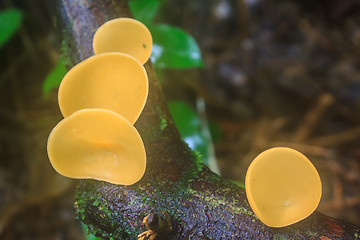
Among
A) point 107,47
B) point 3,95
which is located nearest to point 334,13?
point 107,47

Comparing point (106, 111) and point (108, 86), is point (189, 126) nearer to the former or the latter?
point (108, 86)

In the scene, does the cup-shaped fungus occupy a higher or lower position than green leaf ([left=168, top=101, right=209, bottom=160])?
higher

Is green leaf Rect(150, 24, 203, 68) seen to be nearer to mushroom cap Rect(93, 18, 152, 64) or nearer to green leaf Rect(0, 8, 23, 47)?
mushroom cap Rect(93, 18, 152, 64)

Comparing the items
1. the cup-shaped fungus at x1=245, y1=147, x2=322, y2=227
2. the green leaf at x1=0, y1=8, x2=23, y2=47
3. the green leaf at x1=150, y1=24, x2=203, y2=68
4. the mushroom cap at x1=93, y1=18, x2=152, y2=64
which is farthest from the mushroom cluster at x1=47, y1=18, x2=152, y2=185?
the green leaf at x1=0, y1=8, x2=23, y2=47

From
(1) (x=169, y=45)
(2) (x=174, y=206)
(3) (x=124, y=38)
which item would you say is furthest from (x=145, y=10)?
(2) (x=174, y=206)

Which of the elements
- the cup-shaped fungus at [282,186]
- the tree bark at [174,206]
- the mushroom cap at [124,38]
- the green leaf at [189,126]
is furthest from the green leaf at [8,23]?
the cup-shaped fungus at [282,186]
